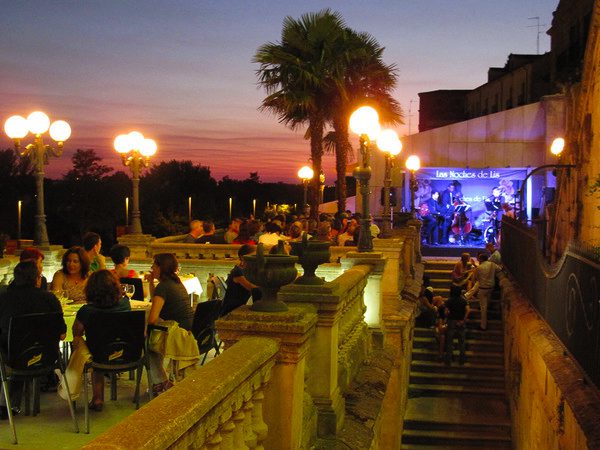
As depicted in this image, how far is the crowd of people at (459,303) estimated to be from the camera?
17.1m

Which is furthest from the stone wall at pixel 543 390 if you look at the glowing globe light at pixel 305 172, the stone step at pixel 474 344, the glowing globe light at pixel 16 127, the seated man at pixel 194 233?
the glowing globe light at pixel 305 172

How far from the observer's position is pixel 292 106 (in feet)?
89.1

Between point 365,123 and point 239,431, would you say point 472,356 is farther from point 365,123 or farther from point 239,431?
point 239,431

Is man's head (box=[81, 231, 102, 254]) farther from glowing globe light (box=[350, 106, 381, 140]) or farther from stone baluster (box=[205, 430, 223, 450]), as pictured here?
stone baluster (box=[205, 430, 223, 450])

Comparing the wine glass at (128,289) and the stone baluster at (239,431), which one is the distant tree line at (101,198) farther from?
the stone baluster at (239,431)

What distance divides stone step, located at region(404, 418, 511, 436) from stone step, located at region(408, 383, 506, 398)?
1.23 m

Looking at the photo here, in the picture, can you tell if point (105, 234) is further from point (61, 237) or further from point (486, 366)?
point (486, 366)

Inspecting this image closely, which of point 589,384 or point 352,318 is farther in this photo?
point 352,318

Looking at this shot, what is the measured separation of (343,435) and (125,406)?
2.19 meters

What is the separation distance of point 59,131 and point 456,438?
9.09 metres

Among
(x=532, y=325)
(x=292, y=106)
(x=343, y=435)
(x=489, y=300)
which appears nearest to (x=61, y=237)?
(x=292, y=106)

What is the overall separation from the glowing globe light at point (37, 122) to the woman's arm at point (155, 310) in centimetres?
725

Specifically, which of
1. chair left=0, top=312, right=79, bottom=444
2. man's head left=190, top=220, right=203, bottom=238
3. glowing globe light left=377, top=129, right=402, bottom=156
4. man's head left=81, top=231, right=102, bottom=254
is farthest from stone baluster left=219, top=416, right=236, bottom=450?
glowing globe light left=377, top=129, right=402, bottom=156

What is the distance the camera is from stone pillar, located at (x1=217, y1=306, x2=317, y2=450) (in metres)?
4.77
